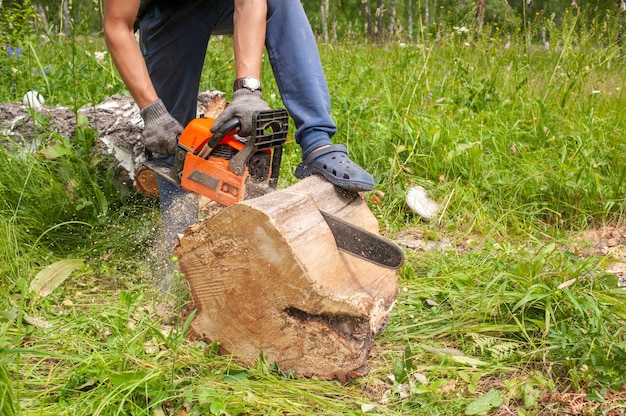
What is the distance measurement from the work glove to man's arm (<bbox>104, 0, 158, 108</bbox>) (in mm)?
375

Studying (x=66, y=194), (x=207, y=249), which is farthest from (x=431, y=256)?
(x=66, y=194)

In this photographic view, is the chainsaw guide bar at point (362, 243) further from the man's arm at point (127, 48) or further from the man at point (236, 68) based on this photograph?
the man's arm at point (127, 48)

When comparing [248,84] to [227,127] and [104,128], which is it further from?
[104,128]

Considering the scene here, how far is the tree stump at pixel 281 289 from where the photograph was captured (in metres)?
1.86

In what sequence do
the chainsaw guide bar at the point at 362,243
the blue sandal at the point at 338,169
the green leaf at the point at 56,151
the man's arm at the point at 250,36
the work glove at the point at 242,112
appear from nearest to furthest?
1. the chainsaw guide bar at the point at 362,243
2. the work glove at the point at 242,112
3. the blue sandal at the point at 338,169
4. the man's arm at the point at 250,36
5. the green leaf at the point at 56,151

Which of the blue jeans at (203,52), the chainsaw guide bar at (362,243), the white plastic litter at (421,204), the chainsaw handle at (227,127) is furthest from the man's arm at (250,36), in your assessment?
the white plastic litter at (421,204)

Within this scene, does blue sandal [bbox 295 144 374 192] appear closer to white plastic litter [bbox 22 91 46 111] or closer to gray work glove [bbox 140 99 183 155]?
gray work glove [bbox 140 99 183 155]

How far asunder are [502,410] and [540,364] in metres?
0.27

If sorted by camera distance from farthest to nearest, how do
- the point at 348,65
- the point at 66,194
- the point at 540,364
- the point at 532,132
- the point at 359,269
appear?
the point at 348,65
the point at 532,132
the point at 66,194
the point at 359,269
the point at 540,364

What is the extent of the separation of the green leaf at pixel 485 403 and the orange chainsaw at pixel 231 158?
3.41ft

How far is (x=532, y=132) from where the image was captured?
154 inches

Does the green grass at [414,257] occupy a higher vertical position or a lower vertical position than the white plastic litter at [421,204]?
higher

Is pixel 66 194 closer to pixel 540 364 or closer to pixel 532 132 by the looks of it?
pixel 540 364

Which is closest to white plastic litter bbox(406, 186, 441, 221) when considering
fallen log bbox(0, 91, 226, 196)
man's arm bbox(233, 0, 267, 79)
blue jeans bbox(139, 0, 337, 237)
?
blue jeans bbox(139, 0, 337, 237)
